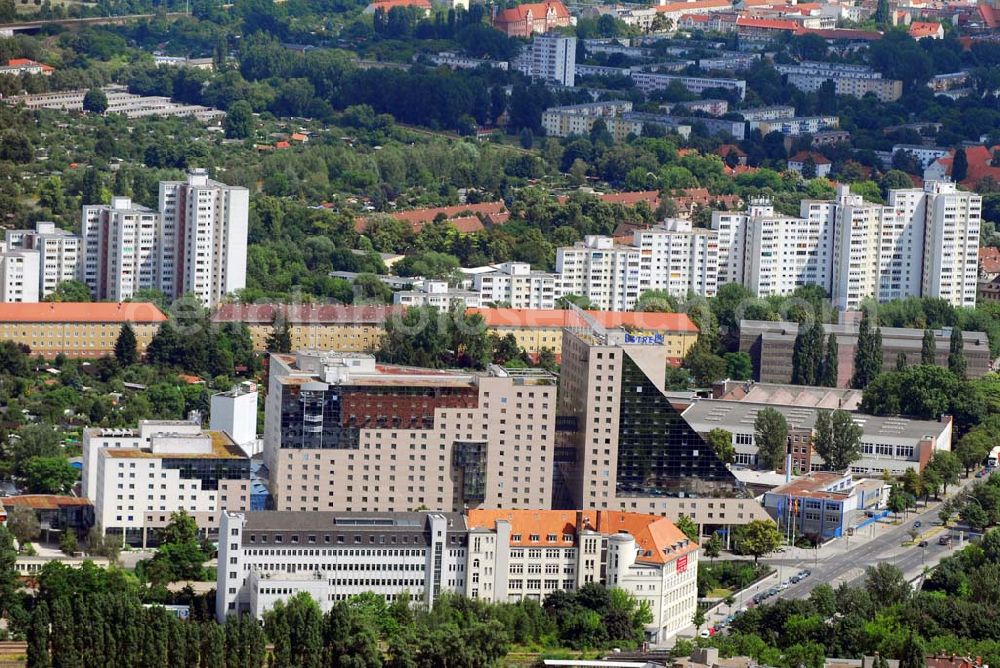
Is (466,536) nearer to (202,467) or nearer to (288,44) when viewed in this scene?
(202,467)

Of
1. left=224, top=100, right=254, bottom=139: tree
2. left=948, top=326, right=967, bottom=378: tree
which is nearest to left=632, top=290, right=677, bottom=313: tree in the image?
left=948, top=326, right=967, bottom=378: tree

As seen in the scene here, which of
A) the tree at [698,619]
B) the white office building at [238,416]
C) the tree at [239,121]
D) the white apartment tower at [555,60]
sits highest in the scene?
the white apartment tower at [555,60]

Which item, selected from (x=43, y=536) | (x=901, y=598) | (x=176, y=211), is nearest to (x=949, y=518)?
(x=901, y=598)

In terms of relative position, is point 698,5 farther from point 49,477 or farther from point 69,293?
point 49,477

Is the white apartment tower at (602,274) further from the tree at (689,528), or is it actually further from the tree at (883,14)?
the tree at (883,14)

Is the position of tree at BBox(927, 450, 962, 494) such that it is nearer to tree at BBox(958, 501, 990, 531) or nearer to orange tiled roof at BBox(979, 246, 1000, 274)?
tree at BBox(958, 501, 990, 531)

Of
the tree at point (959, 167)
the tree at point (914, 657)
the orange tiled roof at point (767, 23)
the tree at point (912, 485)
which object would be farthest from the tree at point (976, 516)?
the orange tiled roof at point (767, 23)
